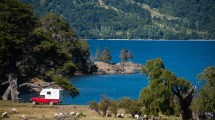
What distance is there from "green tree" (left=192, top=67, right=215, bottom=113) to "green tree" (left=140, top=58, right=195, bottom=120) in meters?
1.65

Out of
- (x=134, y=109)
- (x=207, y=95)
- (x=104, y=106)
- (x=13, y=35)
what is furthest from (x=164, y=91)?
(x=13, y=35)

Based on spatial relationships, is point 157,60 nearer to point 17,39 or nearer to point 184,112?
point 184,112

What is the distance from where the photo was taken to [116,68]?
172000 mm

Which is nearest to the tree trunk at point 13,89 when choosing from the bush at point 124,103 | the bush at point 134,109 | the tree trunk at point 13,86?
the tree trunk at point 13,86

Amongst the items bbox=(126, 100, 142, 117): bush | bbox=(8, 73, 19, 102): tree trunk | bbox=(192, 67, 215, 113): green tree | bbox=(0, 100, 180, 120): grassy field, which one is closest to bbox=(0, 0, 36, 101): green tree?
bbox=(8, 73, 19, 102): tree trunk

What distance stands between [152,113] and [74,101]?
48.4m

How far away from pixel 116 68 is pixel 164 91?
13026 centimetres

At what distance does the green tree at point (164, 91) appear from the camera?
41.8 meters

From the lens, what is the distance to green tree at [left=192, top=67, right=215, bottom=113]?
4328cm

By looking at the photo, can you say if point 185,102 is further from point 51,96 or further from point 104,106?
point 51,96

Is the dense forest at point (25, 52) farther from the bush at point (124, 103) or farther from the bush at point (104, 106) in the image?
the bush at point (104, 106)

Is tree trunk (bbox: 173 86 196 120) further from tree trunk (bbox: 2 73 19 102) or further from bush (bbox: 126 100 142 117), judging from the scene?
tree trunk (bbox: 2 73 19 102)

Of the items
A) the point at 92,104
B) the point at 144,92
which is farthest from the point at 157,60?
the point at 92,104

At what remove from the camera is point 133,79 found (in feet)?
483
